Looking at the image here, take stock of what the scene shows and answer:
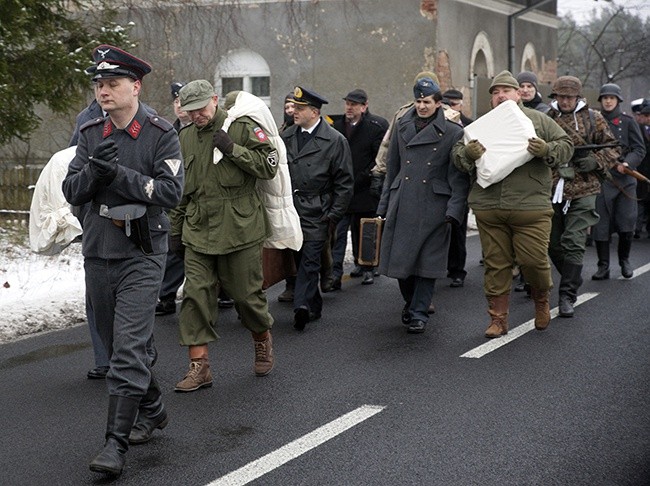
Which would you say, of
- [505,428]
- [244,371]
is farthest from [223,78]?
[505,428]

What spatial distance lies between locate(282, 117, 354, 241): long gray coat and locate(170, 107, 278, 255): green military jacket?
2.03m

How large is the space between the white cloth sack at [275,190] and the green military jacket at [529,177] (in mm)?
1644

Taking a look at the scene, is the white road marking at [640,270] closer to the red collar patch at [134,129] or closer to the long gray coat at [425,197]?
the long gray coat at [425,197]

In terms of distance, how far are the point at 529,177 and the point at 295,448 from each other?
373cm

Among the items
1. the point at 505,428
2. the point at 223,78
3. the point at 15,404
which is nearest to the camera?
the point at 505,428

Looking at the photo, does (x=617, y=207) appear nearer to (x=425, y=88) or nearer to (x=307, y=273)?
(x=425, y=88)

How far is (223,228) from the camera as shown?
7.28 meters

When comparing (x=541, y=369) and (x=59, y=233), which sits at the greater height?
(x=59, y=233)

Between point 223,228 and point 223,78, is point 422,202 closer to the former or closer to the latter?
point 223,228

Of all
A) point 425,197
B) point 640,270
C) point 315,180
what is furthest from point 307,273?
point 640,270

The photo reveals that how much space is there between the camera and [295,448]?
5848 millimetres

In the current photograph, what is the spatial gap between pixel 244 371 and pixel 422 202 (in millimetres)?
2260

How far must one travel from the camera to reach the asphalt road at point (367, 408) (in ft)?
18.1

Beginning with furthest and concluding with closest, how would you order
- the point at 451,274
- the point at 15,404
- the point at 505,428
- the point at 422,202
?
1. the point at 451,274
2. the point at 422,202
3. the point at 15,404
4. the point at 505,428
